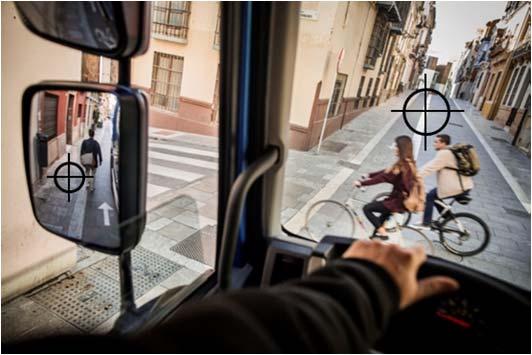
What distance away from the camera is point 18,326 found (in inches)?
85.1

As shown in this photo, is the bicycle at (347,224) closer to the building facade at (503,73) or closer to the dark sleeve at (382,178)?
the dark sleeve at (382,178)

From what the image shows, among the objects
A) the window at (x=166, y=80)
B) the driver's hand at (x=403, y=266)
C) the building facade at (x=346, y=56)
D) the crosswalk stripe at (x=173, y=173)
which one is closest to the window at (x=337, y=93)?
the building facade at (x=346, y=56)

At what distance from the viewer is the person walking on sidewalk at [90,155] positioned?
1283 mm

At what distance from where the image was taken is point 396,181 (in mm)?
1313

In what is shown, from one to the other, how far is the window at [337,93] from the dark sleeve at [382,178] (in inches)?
14.6

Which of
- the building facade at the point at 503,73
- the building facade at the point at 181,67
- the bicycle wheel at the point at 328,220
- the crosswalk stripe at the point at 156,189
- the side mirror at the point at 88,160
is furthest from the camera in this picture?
the crosswalk stripe at the point at 156,189

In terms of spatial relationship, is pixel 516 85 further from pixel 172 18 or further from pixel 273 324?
pixel 172 18

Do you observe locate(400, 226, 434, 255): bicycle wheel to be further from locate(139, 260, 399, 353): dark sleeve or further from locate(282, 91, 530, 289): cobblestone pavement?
locate(139, 260, 399, 353): dark sleeve

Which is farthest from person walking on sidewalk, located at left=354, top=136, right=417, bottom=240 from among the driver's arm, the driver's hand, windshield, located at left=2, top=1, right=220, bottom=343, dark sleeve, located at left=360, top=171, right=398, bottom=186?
windshield, located at left=2, top=1, right=220, bottom=343

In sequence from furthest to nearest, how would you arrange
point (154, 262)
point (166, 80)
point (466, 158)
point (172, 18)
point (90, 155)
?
1. point (154, 262)
2. point (166, 80)
3. point (172, 18)
4. point (90, 155)
5. point (466, 158)

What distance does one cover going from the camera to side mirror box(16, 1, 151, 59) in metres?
0.81

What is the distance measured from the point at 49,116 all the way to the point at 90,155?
21 cm

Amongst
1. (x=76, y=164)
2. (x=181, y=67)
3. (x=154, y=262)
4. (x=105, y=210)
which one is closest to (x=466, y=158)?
(x=105, y=210)

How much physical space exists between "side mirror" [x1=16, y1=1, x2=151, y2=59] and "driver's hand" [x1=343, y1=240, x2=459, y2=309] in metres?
0.87
